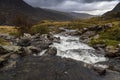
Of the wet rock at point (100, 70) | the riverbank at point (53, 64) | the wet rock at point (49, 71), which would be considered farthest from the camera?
the wet rock at point (100, 70)

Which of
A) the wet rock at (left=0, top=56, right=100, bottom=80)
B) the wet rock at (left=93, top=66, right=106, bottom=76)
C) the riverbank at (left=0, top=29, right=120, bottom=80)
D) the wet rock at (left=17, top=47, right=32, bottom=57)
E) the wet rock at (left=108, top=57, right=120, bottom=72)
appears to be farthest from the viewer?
the wet rock at (left=17, top=47, right=32, bottom=57)

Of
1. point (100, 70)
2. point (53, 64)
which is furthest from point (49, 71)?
point (100, 70)

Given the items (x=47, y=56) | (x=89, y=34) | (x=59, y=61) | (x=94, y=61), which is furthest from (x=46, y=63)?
(x=89, y=34)

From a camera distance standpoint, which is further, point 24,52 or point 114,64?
point 24,52

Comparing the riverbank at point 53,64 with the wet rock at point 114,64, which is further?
the wet rock at point 114,64

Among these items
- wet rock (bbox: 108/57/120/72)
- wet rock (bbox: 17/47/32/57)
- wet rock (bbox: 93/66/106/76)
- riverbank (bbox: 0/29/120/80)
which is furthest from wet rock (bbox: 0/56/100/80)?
wet rock (bbox: 17/47/32/57)

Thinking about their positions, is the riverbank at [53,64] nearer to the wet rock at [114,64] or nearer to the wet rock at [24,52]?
the wet rock at [24,52]

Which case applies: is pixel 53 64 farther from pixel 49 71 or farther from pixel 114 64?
pixel 114 64

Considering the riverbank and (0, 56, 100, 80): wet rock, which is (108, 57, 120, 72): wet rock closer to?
the riverbank

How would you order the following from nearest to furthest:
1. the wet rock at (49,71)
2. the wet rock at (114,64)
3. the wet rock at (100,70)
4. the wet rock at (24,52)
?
the wet rock at (49,71) < the wet rock at (100,70) < the wet rock at (114,64) < the wet rock at (24,52)

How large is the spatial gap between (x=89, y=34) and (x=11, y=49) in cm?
4858

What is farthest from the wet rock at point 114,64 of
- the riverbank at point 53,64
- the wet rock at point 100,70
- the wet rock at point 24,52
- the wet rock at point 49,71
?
the wet rock at point 24,52

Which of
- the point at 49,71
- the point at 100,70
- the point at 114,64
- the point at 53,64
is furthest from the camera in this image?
the point at 114,64

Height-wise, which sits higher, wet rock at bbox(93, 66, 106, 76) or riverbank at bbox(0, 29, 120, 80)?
wet rock at bbox(93, 66, 106, 76)
